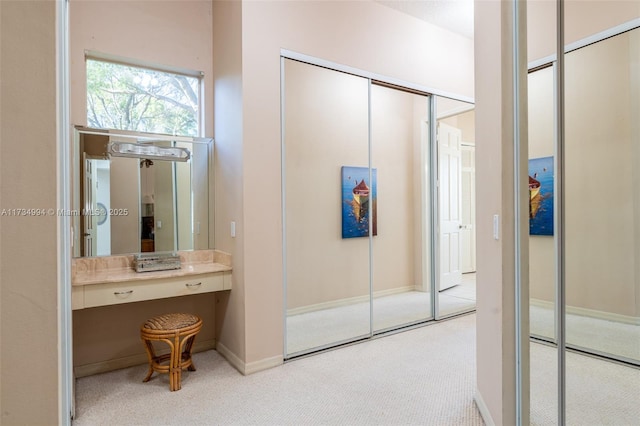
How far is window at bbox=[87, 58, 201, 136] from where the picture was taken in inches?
116

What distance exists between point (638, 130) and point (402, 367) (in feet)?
7.78

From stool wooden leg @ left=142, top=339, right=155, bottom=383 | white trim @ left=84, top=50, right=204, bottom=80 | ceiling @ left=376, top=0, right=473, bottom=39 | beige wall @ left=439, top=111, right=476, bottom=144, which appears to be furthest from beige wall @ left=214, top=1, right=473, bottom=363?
beige wall @ left=439, top=111, right=476, bottom=144

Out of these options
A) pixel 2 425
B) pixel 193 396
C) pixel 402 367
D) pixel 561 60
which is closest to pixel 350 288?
pixel 402 367

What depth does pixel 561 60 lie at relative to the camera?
4.31 ft

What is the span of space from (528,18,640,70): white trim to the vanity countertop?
2.48 meters

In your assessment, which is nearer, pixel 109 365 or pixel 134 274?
pixel 134 274

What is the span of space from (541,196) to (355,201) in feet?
6.89

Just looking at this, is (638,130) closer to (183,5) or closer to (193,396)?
(193,396)

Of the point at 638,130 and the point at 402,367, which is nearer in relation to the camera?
the point at 638,130

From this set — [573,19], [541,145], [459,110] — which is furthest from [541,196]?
[459,110]

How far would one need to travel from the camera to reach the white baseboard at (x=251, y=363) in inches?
110

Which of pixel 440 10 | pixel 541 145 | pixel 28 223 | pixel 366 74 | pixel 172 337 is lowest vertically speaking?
pixel 172 337

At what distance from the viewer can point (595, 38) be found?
1135 millimetres

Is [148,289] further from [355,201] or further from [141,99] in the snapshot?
[355,201]
